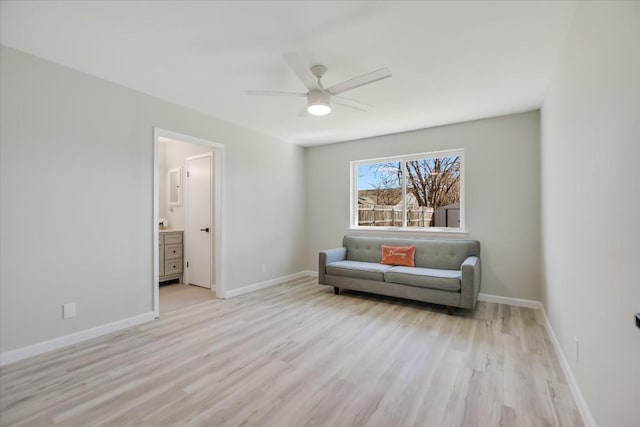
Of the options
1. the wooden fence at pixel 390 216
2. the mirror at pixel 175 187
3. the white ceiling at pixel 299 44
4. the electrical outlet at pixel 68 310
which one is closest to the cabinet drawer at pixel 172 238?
the mirror at pixel 175 187

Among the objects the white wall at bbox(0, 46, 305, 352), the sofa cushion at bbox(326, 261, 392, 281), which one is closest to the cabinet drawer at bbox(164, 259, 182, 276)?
the white wall at bbox(0, 46, 305, 352)

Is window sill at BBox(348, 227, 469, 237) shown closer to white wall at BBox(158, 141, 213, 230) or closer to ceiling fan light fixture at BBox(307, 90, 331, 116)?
ceiling fan light fixture at BBox(307, 90, 331, 116)

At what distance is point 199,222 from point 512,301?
15.7 ft

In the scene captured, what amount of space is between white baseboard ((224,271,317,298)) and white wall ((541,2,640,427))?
12.2 ft

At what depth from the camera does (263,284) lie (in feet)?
15.7

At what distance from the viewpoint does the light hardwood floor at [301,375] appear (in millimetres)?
1739

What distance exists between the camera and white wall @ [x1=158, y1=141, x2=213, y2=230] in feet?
16.9

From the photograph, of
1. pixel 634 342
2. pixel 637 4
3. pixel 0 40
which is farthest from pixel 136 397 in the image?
pixel 637 4

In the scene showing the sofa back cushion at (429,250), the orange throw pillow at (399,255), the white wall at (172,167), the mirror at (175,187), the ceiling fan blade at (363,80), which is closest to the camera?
the ceiling fan blade at (363,80)

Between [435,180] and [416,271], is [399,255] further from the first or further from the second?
[435,180]

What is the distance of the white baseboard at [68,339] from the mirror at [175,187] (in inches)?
100

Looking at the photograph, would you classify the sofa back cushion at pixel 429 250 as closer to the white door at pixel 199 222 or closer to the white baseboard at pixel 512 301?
the white baseboard at pixel 512 301

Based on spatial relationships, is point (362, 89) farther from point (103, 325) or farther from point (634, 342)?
point (103, 325)

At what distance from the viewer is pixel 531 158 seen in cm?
374
